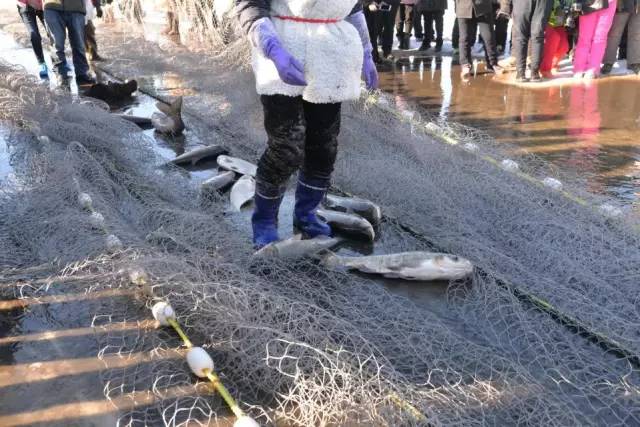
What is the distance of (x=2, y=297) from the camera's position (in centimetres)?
292

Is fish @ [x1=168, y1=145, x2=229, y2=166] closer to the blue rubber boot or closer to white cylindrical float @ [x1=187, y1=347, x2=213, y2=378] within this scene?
the blue rubber boot

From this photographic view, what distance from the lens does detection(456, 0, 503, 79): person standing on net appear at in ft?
28.4

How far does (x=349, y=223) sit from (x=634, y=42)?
23.6ft

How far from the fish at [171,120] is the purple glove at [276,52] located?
10.9ft

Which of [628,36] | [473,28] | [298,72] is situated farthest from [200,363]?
[628,36]

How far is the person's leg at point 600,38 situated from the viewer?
8297 mm

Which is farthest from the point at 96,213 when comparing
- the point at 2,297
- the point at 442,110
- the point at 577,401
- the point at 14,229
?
the point at 442,110

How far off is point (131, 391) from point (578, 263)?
8.22 ft

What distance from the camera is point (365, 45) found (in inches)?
135

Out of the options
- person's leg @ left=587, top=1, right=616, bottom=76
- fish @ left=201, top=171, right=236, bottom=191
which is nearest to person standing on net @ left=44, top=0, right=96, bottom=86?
fish @ left=201, top=171, right=236, bottom=191

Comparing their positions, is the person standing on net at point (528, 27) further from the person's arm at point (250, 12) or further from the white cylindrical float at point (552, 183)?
the person's arm at point (250, 12)

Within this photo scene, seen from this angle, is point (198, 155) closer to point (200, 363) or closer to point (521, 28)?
point (200, 363)

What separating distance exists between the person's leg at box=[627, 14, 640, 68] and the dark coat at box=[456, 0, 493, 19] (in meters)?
2.12

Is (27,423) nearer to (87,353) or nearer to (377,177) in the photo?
(87,353)
